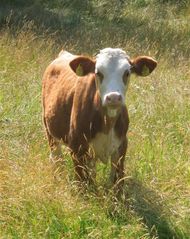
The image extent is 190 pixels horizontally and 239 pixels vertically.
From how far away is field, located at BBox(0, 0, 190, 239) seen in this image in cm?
458

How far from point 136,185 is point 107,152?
1.59 ft

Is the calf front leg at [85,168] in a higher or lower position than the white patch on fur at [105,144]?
lower

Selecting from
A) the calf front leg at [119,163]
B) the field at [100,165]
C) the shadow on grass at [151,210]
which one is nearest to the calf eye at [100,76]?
the calf front leg at [119,163]

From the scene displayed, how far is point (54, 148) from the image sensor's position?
19.1 feet

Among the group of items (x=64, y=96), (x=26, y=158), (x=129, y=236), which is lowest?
(x=129, y=236)

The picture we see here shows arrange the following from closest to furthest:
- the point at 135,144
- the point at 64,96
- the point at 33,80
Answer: the point at 64,96
the point at 135,144
the point at 33,80

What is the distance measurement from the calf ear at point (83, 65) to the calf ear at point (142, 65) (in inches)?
13.1

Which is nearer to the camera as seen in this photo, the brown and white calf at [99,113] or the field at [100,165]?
the field at [100,165]

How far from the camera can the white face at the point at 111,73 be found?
4641 mm

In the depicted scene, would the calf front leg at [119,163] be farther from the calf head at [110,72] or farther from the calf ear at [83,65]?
the calf ear at [83,65]

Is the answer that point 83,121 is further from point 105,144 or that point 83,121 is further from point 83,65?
point 83,65

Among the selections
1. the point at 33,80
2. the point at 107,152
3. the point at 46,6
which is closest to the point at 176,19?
the point at 46,6

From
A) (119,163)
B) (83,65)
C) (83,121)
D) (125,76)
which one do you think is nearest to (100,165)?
(119,163)

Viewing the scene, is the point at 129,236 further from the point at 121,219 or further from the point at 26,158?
the point at 26,158
